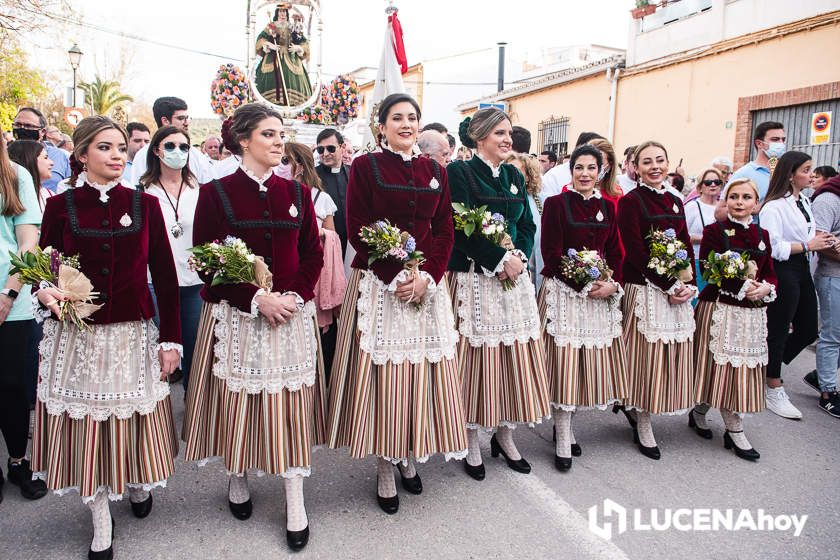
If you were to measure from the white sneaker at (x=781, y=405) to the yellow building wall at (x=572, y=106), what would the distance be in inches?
507

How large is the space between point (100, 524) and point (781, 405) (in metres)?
5.28

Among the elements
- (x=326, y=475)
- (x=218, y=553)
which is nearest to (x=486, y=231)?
(x=326, y=475)

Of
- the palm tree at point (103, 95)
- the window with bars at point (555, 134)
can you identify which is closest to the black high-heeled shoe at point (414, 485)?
the window with bars at point (555, 134)

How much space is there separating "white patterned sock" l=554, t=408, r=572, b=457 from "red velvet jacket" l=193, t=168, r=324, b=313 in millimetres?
2014

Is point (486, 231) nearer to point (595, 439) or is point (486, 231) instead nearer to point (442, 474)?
point (442, 474)

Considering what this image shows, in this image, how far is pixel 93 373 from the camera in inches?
118

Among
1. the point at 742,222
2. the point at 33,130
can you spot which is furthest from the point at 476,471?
the point at 33,130

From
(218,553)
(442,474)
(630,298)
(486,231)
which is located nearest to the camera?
(218,553)

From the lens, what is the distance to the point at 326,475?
3967 mm

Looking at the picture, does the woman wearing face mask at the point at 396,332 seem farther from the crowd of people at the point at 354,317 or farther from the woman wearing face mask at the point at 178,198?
the woman wearing face mask at the point at 178,198

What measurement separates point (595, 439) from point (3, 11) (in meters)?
15.1

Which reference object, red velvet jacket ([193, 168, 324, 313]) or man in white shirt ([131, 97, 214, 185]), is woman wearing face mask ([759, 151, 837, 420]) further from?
man in white shirt ([131, 97, 214, 185])

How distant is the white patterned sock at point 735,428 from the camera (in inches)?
176

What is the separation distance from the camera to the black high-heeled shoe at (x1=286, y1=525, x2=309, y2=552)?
3107mm
